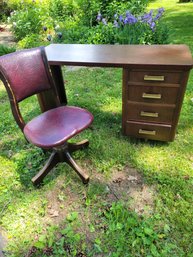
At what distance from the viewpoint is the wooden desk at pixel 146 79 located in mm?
1686

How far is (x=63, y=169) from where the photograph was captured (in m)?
1.94

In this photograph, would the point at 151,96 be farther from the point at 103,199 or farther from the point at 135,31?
the point at 135,31

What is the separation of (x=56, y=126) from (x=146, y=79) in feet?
2.75

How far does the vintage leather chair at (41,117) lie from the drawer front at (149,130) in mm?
521

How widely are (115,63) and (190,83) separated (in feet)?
5.73

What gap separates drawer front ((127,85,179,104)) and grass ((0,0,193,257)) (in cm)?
49

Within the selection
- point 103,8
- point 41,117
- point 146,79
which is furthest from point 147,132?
point 103,8

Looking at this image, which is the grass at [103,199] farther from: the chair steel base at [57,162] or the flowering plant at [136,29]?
the flowering plant at [136,29]

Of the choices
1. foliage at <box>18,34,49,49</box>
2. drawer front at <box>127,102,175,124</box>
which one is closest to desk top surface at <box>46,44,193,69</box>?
drawer front at <box>127,102,175,124</box>

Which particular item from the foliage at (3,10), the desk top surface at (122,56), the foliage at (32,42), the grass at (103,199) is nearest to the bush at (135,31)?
the foliage at (32,42)

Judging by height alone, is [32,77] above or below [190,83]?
above

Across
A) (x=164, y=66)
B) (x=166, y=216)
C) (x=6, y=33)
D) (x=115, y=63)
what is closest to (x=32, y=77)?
(x=115, y=63)

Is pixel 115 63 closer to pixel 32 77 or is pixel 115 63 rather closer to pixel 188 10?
pixel 32 77

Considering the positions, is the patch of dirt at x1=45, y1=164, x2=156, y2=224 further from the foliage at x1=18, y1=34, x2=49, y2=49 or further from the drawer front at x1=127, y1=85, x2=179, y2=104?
the foliage at x1=18, y1=34, x2=49, y2=49
